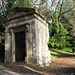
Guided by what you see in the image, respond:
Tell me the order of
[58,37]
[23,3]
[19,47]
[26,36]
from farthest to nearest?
[58,37] < [23,3] < [19,47] < [26,36]

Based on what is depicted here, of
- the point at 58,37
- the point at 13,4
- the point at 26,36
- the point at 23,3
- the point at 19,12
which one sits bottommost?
the point at 26,36

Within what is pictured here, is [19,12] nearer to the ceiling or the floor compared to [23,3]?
nearer to the floor

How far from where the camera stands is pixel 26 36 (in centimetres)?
664

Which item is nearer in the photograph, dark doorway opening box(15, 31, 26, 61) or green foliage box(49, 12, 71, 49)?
dark doorway opening box(15, 31, 26, 61)

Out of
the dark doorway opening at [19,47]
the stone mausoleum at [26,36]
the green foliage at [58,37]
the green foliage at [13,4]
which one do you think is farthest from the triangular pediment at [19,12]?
the green foliage at [58,37]

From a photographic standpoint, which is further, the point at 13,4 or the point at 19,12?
the point at 13,4

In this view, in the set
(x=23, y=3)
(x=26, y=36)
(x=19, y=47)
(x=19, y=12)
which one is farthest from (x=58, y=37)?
(x=19, y=12)

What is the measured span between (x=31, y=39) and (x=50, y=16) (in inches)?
407

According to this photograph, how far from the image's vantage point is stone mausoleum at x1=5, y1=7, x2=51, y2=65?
624 cm

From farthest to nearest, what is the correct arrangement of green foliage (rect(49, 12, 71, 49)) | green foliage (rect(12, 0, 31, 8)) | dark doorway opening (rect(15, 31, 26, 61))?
green foliage (rect(49, 12, 71, 49)) < green foliage (rect(12, 0, 31, 8)) < dark doorway opening (rect(15, 31, 26, 61))

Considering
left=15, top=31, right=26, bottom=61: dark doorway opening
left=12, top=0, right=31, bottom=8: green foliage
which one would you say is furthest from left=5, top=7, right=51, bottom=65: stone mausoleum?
A: left=12, top=0, right=31, bottom=8: green foliage

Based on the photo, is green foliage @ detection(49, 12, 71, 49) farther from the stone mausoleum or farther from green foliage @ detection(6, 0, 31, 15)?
green foliage @ detection(6, 0, 31, 15)

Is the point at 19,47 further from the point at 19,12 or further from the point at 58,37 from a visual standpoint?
the point at 58,37

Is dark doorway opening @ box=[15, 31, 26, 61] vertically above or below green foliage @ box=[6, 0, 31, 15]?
below
